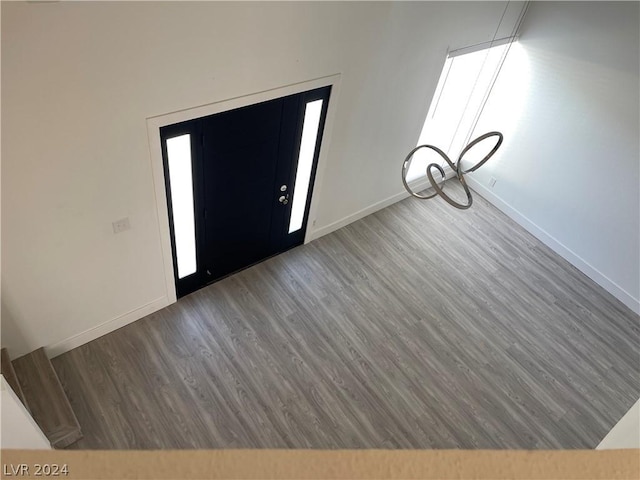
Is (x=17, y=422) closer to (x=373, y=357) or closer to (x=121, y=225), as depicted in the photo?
(x=121, y=225)

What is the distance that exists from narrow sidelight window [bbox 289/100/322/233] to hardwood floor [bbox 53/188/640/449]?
1.48 ft

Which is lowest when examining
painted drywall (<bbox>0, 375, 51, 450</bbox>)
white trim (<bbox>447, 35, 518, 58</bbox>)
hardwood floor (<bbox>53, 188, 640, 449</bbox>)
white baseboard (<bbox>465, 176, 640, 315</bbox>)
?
hardwood floor (<bbox>53, 188, 640, 449</bbox>)

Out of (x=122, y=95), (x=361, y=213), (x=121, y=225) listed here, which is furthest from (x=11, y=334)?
(x=361, y=213)

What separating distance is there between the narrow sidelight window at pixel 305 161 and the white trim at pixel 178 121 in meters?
0.09

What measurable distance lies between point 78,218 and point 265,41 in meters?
1.84

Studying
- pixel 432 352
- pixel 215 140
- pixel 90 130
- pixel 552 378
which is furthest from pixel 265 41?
pixel 552 378

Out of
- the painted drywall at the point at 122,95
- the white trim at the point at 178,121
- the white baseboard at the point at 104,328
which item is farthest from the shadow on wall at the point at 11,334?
the white trim at the point at 178,121

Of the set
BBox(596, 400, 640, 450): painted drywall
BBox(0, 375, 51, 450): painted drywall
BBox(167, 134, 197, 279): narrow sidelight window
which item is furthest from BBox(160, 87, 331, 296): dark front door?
BBox(596, 400, 640, 450): painted drywall

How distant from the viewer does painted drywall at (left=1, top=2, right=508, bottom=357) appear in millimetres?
2746

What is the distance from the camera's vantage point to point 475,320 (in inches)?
203

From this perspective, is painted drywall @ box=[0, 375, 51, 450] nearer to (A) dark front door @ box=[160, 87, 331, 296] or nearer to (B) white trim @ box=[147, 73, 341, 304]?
(B) white trim @ box=[147, 73, 341, 304]

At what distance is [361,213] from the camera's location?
5.96m

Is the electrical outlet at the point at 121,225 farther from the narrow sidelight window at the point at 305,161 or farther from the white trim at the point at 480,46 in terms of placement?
the white trim at the point at 480,46

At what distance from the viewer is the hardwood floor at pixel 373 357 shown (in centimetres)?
398
